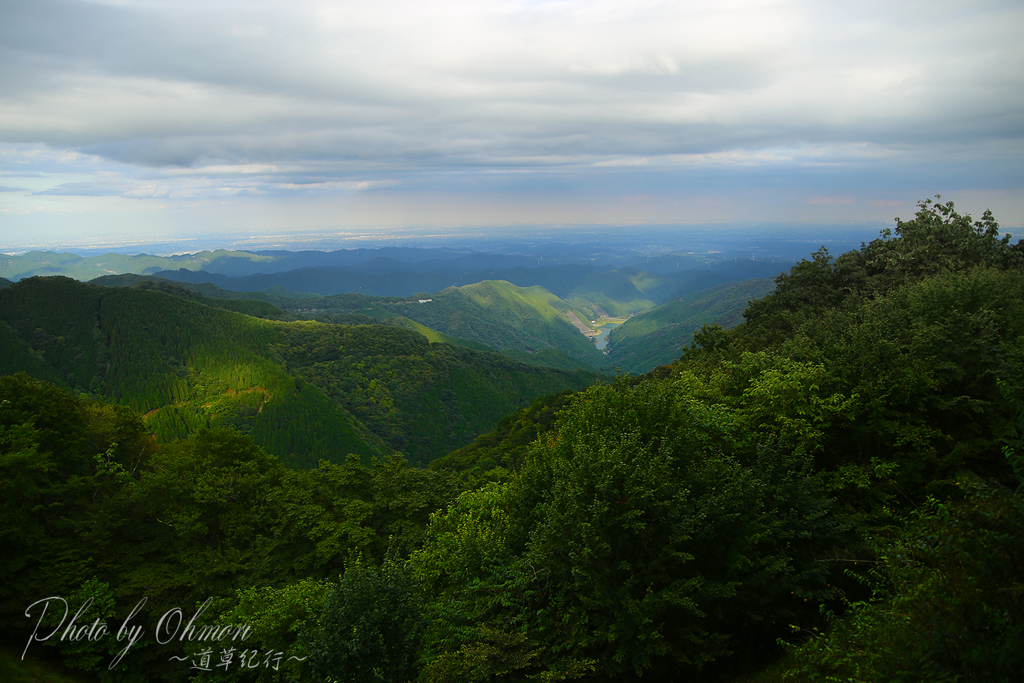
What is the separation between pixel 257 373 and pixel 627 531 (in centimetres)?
16252

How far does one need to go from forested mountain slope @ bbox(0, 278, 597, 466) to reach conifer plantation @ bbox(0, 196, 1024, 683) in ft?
343

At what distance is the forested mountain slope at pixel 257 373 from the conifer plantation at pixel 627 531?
105 meters

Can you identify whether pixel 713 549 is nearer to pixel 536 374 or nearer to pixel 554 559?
pixel 554 559

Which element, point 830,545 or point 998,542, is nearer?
point 998,542

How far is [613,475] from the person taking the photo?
15094 millimetres

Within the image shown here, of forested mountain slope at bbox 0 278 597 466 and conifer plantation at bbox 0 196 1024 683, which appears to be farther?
forested mountain slope at bbox 0 278 597 466

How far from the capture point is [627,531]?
14656 millimetres

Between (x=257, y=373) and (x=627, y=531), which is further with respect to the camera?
(x=257, y=373)

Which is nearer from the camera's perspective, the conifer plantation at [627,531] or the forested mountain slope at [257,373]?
the conifer plantation at [627,531]

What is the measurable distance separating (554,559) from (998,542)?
32.7ft

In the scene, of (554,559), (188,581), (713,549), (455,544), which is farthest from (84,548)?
(713,549)

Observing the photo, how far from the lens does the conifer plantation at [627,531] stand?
11.6 meters

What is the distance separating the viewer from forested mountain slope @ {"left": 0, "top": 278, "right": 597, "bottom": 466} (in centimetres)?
13825

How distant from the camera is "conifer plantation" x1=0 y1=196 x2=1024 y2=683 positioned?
38.1ft
